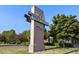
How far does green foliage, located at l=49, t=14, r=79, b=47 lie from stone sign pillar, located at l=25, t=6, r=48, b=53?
0.73 feet

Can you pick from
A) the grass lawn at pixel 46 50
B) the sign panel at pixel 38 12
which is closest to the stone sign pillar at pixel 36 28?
the sign panel at pixel 38 12

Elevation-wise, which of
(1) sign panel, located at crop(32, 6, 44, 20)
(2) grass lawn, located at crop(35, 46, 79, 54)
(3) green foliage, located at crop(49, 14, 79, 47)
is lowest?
(2) grass lawn, located at crop(35, 46, 79, 54)

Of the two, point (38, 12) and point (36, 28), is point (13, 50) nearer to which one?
point (36, 28)

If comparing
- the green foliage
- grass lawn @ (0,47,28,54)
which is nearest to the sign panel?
the green foliage

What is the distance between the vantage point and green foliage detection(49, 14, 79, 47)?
20.4 feet

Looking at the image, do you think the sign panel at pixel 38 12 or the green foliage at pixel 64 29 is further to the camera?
the green foliage at pixel 64 29

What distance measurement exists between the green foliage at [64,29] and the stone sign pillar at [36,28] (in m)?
0.22

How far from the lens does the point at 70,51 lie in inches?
241

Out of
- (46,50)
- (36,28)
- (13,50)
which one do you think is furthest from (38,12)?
(13,50)

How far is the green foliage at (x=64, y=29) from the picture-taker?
6.20 meters

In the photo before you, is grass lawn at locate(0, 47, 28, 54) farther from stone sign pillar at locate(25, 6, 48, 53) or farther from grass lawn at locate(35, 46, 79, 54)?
grass lawn at locate(35, 46, 79, 54)

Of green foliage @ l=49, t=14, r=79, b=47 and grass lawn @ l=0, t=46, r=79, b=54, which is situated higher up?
green foliage @ l=49, t=14, r=79, b=47

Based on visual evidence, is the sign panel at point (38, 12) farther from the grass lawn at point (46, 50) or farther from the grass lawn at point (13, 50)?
the grass lawn at point (13, 50)

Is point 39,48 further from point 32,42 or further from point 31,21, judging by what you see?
point 31,21
